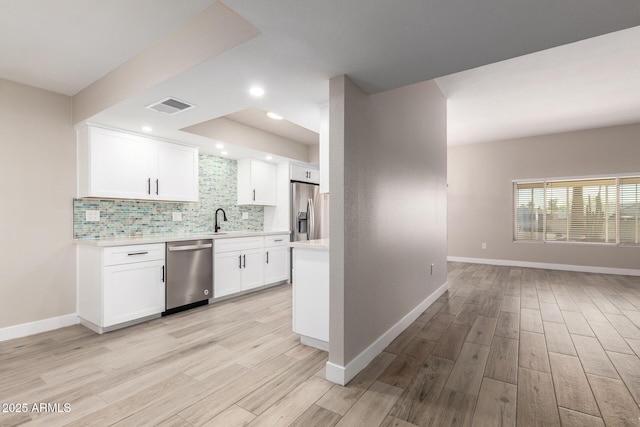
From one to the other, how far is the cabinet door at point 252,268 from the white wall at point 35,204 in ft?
6.31

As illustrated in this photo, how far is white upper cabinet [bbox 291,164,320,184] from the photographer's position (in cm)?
525

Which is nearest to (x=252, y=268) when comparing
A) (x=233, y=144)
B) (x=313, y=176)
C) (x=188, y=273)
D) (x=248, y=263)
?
(x=248, y=263)

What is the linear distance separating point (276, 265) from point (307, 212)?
1145 millimetres

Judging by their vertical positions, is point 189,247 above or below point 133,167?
below

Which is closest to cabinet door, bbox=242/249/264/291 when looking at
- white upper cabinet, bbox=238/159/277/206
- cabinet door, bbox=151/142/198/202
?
white upper cabinet, bbox=238/159/277/206

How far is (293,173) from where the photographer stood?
5.22 meters

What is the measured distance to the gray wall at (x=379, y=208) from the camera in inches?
83.0

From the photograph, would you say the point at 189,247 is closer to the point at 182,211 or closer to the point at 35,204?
the point at 182,211

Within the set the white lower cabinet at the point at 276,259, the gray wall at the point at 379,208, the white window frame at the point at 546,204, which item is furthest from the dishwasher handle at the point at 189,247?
the white window frame at the point at 546,204

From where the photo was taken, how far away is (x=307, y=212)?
535 centimetres

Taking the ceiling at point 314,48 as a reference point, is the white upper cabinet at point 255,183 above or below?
below

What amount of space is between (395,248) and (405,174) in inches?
31.4

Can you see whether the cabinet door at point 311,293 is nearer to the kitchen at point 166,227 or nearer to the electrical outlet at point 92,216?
the kitchen at point 166,227

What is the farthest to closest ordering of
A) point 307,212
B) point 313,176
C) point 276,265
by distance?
1. point 313,176
2. point 307,212
3. point 276,265
